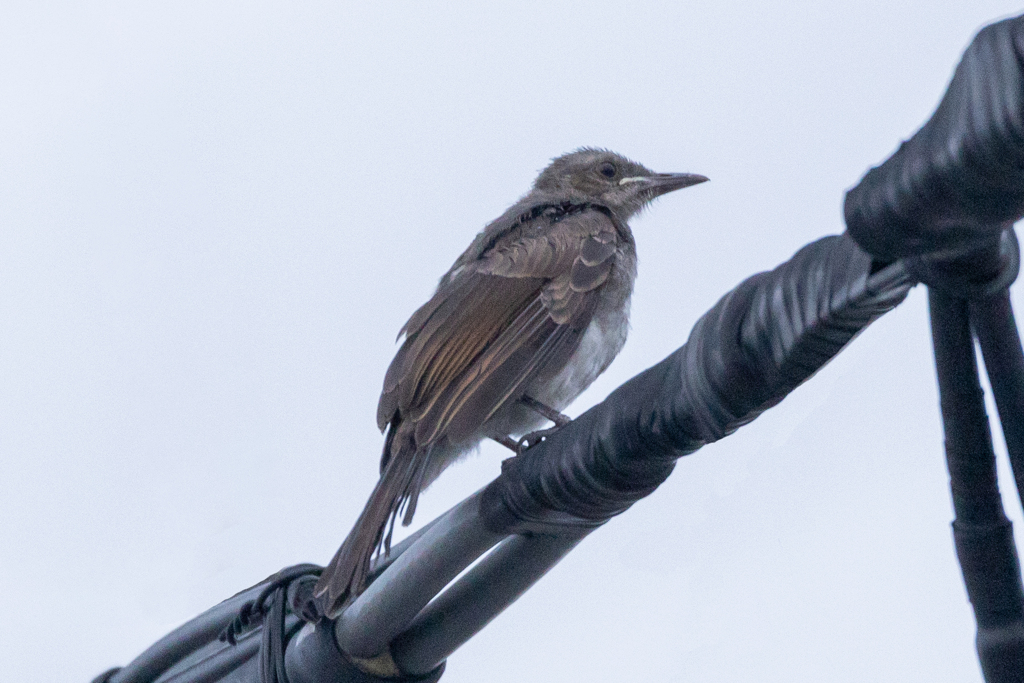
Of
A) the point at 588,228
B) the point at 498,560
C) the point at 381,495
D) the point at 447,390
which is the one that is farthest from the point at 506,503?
the point at 588,228

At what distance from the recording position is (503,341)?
13.8 ft

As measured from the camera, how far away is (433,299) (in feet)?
15.2

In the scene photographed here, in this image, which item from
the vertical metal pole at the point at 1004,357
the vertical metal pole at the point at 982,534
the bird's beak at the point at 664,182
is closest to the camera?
the vertical metal pole at the point at 1004,357

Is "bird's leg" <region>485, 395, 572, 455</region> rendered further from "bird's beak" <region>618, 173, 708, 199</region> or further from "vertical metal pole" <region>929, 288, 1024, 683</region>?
"vertical metal pole" <region>929, 288, 1024, 683</region>

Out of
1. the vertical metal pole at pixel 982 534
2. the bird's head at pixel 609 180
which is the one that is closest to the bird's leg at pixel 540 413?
the bird's head at pixel 609 180

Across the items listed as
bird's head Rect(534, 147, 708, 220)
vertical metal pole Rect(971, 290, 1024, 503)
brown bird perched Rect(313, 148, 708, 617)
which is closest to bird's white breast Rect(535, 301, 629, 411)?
brown bird perched Rect(313, 148, 708, 617)

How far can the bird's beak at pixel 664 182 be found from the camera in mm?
6207

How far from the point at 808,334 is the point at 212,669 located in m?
2.01

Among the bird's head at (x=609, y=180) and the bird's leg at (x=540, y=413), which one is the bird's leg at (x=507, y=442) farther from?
the bird's head at (x=609, y=180)

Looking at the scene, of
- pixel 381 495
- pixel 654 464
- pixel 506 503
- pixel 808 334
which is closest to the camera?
pixel 808 334

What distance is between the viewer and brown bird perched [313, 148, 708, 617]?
3902mm

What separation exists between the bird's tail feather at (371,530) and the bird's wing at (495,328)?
10cm

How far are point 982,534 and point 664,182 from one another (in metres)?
4.54

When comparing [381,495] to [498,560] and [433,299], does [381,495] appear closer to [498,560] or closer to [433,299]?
[498,560]
